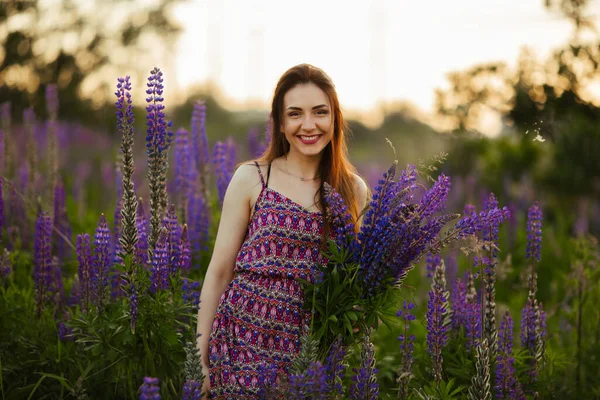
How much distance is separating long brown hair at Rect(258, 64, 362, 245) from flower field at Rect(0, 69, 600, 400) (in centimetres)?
22

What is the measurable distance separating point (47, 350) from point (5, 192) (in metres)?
2.00

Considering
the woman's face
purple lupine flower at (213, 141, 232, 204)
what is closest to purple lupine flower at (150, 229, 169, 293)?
the woman's face

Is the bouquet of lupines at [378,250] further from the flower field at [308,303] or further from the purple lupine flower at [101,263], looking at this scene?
the purple lupine flower at [101,263]

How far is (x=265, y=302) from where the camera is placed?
302 cm

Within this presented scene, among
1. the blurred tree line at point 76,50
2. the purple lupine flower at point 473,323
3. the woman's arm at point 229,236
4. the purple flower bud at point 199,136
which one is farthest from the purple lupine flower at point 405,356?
the blurred tree line at point 76,50

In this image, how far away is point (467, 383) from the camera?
3.60m

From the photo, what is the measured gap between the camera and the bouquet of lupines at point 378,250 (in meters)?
2.74

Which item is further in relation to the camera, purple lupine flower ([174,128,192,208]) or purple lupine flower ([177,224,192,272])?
purple lupine flower ([174,128,192,208])

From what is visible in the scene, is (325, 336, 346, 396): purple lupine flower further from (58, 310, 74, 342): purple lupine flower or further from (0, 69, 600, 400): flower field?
(58, 310, 74, 342): purple lupine flower

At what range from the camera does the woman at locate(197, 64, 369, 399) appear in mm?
2998

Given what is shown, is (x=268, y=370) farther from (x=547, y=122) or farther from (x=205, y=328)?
(x=547, y=122)

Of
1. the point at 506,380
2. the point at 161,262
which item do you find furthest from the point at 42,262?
the point at 506,380

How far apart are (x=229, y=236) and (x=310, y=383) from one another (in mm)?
1034

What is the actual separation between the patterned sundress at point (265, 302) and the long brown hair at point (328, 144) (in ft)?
0.55
